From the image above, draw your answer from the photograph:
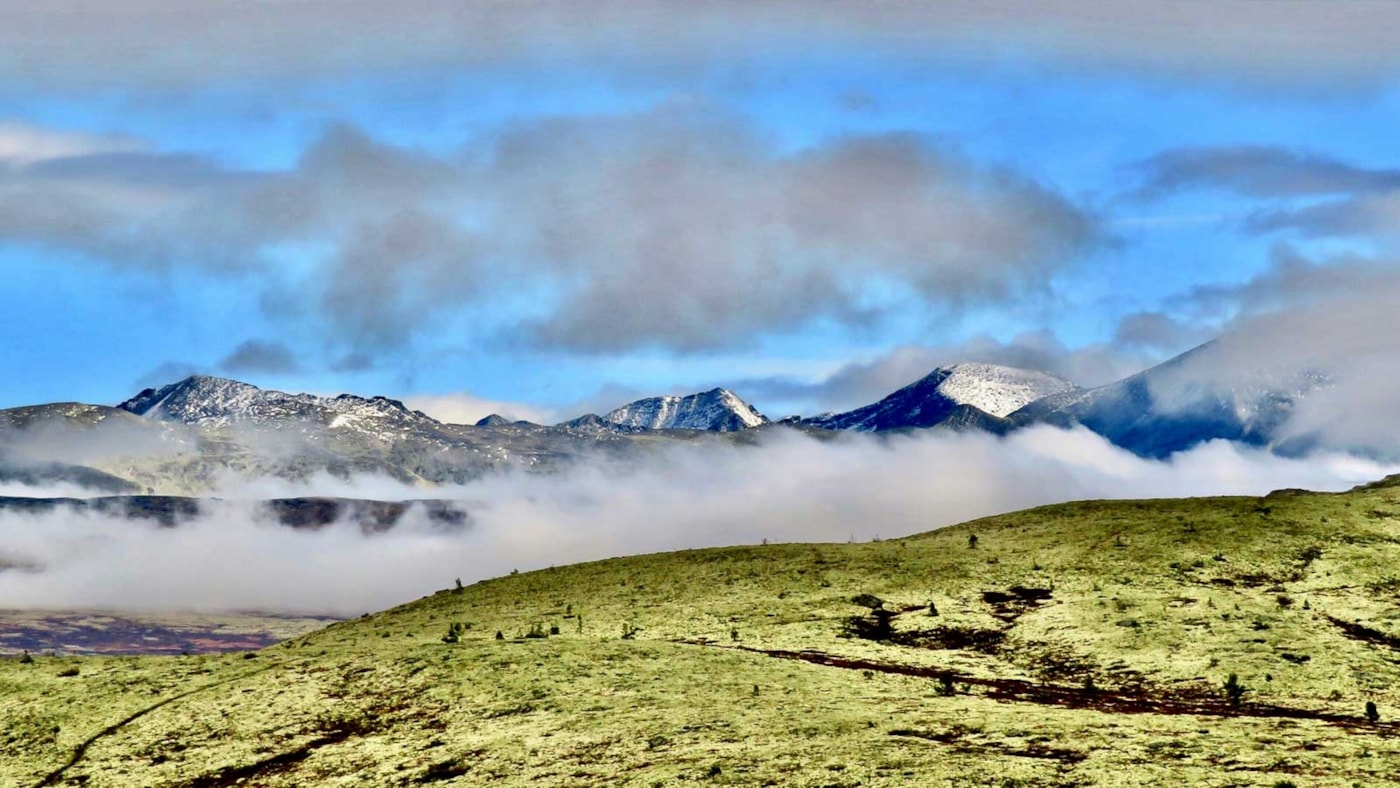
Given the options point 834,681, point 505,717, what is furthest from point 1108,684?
point 505,717

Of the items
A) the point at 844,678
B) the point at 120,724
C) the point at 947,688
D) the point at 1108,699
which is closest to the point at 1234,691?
the point at 1108,699

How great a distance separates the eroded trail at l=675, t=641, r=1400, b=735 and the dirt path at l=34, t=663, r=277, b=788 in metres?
27.2

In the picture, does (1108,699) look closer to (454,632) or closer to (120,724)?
(454,632)

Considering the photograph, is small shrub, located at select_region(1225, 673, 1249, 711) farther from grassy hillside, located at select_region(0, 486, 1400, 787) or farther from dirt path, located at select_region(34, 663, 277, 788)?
dirt path, located at select_region(34, 663, 277, 788)

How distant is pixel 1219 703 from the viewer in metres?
54.7

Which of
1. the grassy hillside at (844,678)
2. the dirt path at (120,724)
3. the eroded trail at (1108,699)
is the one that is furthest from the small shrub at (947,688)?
the dirt path at (120,724)

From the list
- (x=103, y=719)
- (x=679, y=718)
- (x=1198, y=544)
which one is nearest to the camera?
(x=679, y=718)

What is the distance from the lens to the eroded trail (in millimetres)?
50875

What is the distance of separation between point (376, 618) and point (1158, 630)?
54177 mm

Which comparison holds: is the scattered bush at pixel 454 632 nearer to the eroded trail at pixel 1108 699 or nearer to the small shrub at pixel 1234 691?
the eroded trail at pixel 1108 699

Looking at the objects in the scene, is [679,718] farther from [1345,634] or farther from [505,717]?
[1345,634]

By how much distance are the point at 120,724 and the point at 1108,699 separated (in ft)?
144

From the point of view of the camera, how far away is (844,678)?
59.5 m

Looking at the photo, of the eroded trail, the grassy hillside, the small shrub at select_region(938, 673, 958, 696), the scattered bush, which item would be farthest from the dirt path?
the small shrub at select_region(938, 673, 958, 696)
